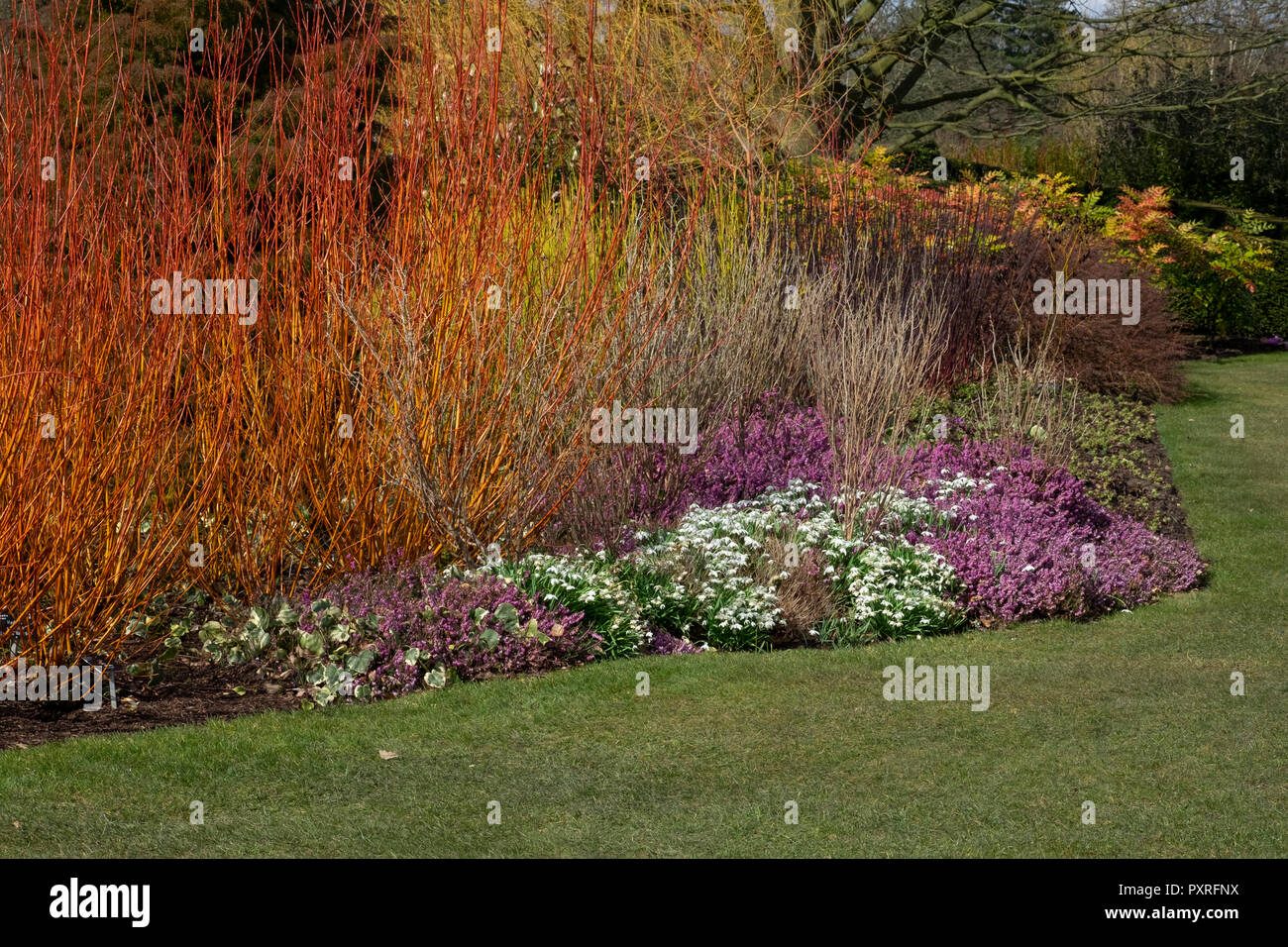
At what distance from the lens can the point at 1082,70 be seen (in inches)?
850

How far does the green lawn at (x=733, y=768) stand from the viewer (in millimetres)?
4070

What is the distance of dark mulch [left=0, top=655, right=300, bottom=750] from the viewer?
194 inches

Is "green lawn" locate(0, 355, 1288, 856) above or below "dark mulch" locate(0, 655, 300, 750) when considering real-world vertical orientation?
below

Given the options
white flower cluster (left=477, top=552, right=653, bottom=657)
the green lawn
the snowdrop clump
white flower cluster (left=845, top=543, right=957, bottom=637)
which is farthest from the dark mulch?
white flower cluster (left=845, top=543, right=957, bottom=637)

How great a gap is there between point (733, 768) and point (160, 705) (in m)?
2.33

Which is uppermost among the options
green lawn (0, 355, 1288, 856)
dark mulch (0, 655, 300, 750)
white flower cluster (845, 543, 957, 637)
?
white flower cluster (845, 543, 957, 637)

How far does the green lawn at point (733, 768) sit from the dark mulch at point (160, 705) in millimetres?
185

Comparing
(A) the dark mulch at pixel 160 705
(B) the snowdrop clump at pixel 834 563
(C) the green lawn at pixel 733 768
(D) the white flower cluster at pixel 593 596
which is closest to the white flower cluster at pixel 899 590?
(B) the snowdrop clump at pixel 834 563

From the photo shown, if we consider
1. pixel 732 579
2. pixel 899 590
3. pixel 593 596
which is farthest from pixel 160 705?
pixel 899 590

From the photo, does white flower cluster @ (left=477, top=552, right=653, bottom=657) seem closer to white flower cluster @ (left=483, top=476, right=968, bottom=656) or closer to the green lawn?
white flower cluster @ (left=483, top=476, right=968, bottom=656)

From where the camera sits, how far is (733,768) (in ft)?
15.4

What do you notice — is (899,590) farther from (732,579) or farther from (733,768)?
(733,768)

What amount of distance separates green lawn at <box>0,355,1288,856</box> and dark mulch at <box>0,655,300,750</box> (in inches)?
7.3
